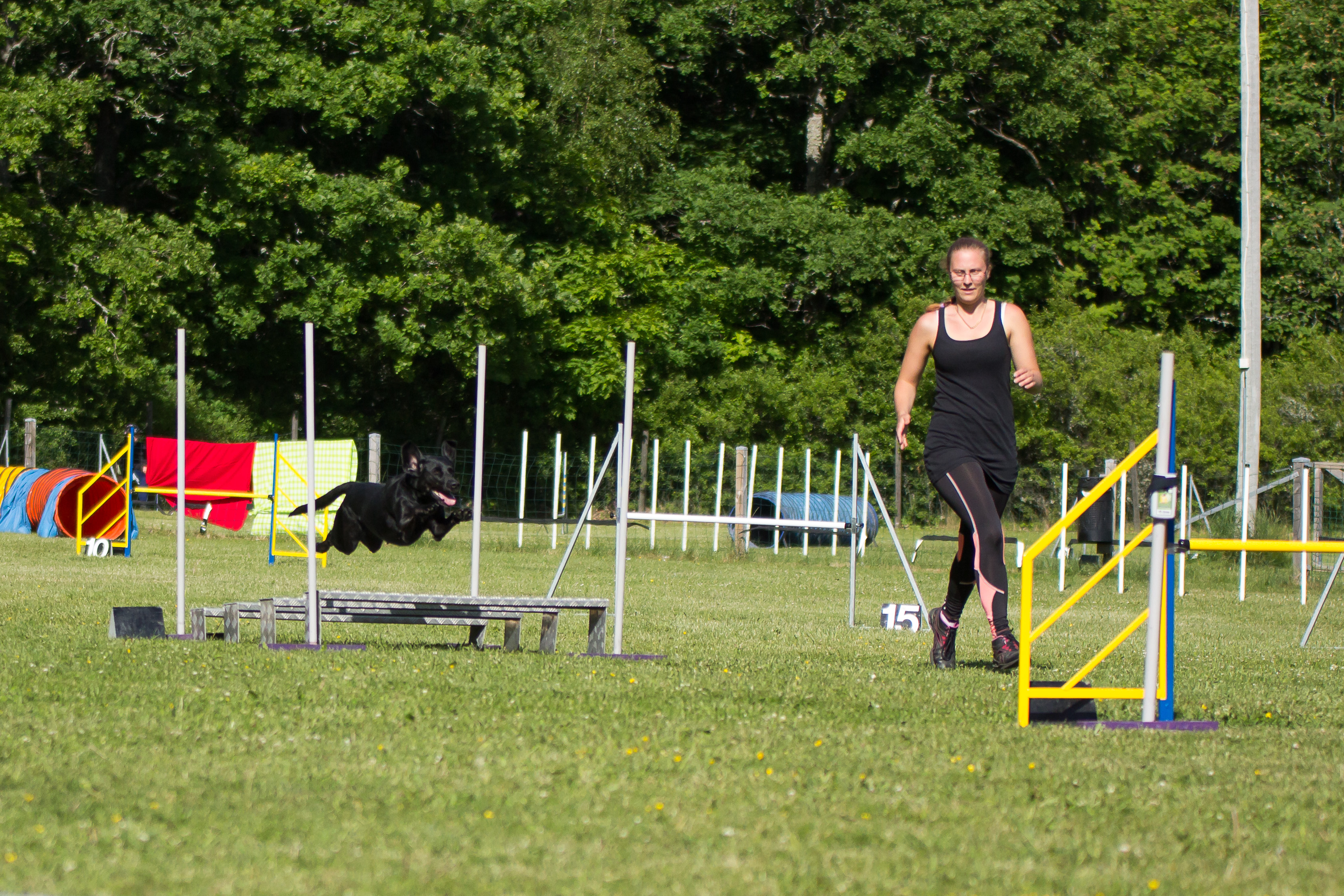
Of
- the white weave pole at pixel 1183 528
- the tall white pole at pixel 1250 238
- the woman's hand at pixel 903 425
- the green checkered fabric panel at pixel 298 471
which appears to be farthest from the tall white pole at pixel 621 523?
the tall white pole at pixel 1250 238

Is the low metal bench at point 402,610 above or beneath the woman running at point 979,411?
beneath

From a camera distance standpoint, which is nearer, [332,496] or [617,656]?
[617,656]

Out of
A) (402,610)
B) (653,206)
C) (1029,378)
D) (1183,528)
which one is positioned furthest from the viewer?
(653,206)

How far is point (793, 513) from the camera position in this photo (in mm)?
20641

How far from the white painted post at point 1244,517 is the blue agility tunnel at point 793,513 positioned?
20.7 feet

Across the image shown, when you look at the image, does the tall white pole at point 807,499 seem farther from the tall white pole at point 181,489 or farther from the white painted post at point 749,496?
the tall white pole at point 181,489

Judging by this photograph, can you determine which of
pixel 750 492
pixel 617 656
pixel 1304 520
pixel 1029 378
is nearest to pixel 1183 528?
pixel 1304 520

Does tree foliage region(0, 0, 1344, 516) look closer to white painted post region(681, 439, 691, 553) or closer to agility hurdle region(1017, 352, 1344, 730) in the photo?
white painted post region(681, 439, 691, 553)

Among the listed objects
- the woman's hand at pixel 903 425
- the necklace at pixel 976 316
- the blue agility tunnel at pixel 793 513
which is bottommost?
the blue agility tunnel at pixel 793 513

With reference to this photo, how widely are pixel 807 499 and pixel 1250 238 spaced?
21.5 feet

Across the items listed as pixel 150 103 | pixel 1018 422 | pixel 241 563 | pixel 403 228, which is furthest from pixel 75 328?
pixel 1018 422

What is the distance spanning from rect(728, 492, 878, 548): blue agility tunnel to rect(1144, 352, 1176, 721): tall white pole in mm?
14644

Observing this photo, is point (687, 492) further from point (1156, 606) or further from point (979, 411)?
point (1156, 606)

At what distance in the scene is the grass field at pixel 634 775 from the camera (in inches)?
109
